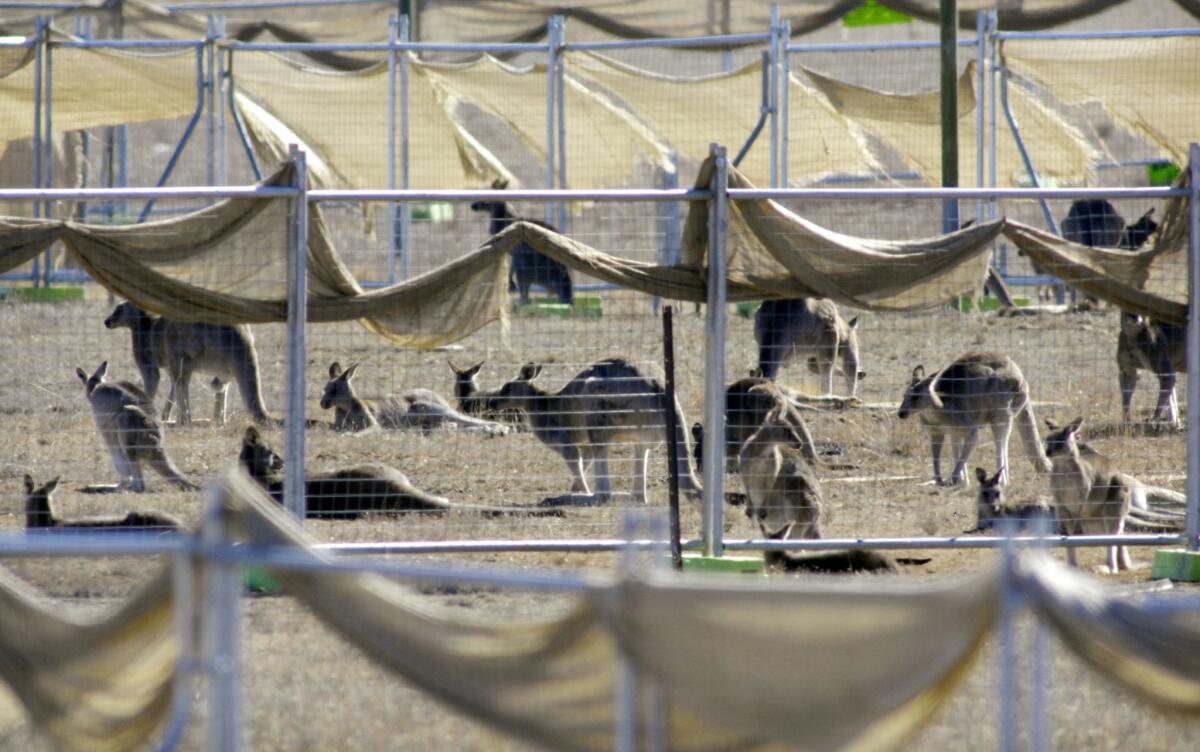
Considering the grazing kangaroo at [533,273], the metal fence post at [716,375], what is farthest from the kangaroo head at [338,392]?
the grazing kangaroo at [533,273]

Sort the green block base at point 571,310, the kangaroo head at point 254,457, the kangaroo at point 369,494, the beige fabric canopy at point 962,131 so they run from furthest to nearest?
the beige fabric canopy at point 962,131, the green block base at point 571,310, the kangaroo head at point 254,457, the kangaroo at point 369,494

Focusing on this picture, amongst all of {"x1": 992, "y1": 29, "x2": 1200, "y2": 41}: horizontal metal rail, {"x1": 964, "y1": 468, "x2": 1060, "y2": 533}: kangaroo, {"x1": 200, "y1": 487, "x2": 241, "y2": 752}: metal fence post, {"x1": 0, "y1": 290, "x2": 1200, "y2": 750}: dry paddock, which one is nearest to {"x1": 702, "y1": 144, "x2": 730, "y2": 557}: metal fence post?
{"x1": 0, "y1": 290, "x2": 1200, "y2": 750}: dry paddock

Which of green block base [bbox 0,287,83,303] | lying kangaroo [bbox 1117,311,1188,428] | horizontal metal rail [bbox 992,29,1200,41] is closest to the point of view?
lying kangaroo [bbox 1117,311,1188,428]

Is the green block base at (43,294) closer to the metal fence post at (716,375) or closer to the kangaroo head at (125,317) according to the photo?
the kangaroo head at (125,317)

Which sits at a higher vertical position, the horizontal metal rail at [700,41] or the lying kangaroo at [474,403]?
the horizontal metal rail at [700,41]

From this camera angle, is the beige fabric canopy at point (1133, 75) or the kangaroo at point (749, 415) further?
the beige fabric canopy at point (1133, 75)

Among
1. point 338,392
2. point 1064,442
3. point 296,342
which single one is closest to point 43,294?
point 338,392

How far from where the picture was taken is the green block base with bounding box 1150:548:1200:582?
7.65 metres

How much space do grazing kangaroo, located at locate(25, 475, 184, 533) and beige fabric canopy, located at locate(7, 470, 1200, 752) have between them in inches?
151

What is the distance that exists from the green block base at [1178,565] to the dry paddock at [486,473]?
0.21 m

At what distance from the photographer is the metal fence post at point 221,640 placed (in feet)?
12.8

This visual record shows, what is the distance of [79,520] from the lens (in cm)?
812

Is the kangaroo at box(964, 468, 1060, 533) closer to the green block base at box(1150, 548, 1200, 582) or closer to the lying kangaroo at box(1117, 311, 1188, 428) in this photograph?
Result: the green block base at box(1150, 548, 1200, 582)

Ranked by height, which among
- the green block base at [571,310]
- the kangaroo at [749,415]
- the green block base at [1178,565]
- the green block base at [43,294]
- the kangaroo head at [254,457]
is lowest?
the green block base at [1178,565]
